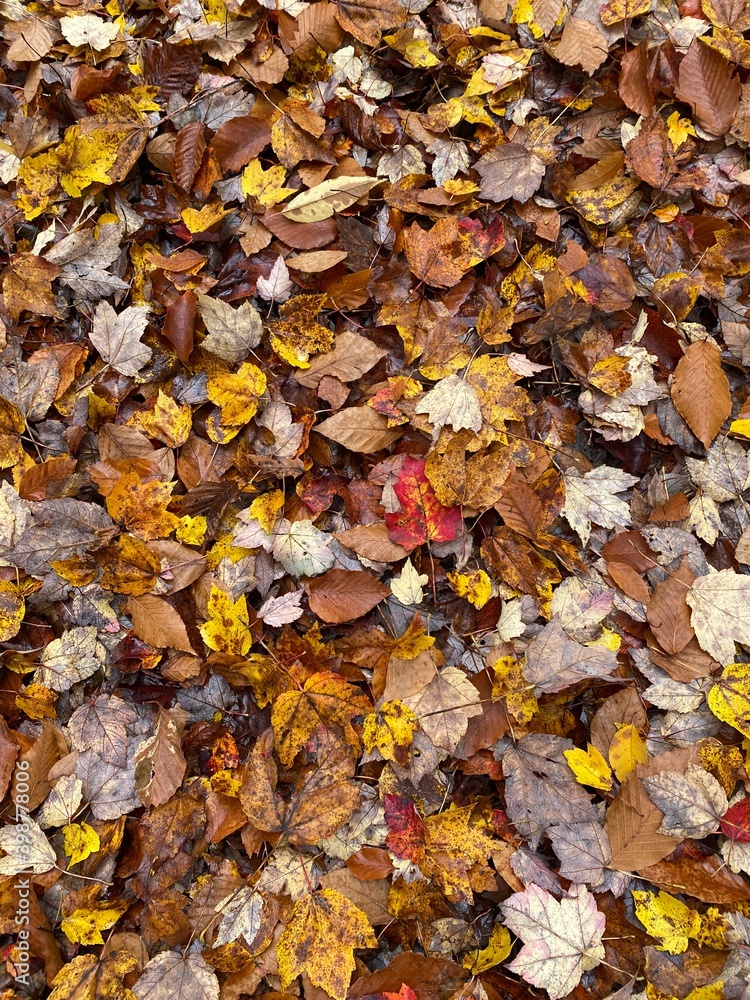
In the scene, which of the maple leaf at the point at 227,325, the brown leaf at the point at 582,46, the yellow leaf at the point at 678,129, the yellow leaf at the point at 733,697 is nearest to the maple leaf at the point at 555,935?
the yellow leaf at the point at 733,697

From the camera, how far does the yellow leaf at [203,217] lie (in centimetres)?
181

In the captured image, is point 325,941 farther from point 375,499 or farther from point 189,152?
point 189,152

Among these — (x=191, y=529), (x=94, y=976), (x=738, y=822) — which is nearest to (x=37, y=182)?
(x=191, y=529)

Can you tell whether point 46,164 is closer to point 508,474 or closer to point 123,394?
point 123,394

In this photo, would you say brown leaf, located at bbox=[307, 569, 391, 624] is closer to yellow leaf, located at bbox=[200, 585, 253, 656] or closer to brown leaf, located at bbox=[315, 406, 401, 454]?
yellow leaf, located at bbox=[200, 585, 253, 656]

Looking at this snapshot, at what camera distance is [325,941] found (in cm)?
146

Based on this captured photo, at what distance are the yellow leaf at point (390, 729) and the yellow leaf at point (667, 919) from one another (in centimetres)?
65

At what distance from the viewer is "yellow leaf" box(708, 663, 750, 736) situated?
156cm

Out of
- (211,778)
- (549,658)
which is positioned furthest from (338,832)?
(549,658)

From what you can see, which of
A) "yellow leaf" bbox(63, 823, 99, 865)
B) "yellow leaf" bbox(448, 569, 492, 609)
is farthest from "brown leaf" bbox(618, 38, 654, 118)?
"yellow leaf" bbox(63, 823, 99, 865)

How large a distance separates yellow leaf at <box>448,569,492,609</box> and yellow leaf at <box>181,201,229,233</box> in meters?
1.22

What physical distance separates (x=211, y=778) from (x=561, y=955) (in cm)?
91

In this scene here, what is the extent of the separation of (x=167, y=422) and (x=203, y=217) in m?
0.61

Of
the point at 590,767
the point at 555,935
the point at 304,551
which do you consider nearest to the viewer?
the point at 555,935
